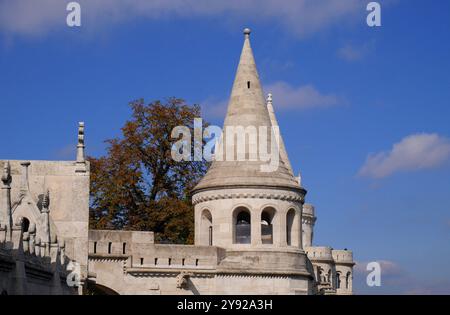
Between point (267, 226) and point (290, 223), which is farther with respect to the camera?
point (267, 226)

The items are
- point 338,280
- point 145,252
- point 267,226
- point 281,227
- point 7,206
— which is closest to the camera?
point 7,206

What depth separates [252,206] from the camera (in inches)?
1409

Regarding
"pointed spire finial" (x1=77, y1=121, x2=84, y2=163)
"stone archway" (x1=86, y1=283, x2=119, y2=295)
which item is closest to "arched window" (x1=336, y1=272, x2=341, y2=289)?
"stone archway" (x1=86, y1=283, x2=119, y2=295)

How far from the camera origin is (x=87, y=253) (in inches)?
1308

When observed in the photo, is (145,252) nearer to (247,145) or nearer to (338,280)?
(247,145)

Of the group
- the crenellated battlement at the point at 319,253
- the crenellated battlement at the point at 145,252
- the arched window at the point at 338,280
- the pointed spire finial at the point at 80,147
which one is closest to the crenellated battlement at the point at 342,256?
the arched window at the point at 338,280

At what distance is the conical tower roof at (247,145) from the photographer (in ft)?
118

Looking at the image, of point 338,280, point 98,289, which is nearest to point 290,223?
point 98,289

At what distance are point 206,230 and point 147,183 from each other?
850 centimetres

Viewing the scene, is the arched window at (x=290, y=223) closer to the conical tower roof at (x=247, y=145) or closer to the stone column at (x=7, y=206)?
→ the conical tower roof at (x=247, y=145)

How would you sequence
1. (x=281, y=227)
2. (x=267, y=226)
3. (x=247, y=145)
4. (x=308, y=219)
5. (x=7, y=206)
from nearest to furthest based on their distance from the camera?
(x=7, y=206) → (x=281, y=227) → (x=247, y=145) → (x=267, y=226) → (x=308, y=219)

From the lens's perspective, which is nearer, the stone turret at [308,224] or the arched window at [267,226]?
the arched window at [267,226]

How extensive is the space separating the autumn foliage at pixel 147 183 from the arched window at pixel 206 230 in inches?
223
